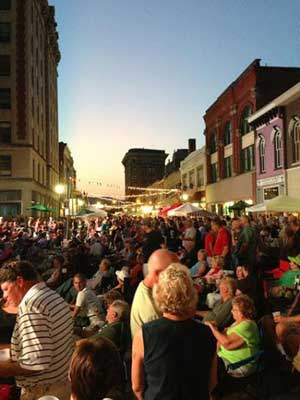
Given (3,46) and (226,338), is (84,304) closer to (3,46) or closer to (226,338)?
(226,338)

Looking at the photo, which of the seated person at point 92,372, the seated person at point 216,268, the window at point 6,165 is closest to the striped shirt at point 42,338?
the seated person at point 92,372

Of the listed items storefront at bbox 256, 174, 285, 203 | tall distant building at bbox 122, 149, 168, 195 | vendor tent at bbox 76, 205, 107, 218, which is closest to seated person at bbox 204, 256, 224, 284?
vendor tent at bbox 76, 205, 107, 218

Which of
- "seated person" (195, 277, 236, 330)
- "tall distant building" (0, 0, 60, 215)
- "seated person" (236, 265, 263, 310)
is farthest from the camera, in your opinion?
"tall distant building" (0, 0, 60, 215)

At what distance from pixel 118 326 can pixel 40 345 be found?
2.02 meters

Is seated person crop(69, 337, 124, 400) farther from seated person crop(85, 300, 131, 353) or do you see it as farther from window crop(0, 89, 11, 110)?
window crop(0, 89, 11, 110)

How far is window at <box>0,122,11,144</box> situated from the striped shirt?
3986cm

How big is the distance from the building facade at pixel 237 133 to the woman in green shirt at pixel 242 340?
77.5 feet

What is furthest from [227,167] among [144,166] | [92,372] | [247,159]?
[144,166]

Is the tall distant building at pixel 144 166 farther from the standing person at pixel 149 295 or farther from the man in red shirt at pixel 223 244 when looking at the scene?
the standing person at pixel 149 295

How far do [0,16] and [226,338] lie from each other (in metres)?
42.8

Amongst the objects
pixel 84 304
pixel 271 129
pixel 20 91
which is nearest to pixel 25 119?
pixel 20 91

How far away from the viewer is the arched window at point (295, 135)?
890 inches

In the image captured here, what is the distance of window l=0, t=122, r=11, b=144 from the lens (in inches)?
1588

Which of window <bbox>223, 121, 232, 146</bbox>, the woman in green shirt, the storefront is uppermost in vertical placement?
window <bbox>223, 121, 232, 146</bbox>
